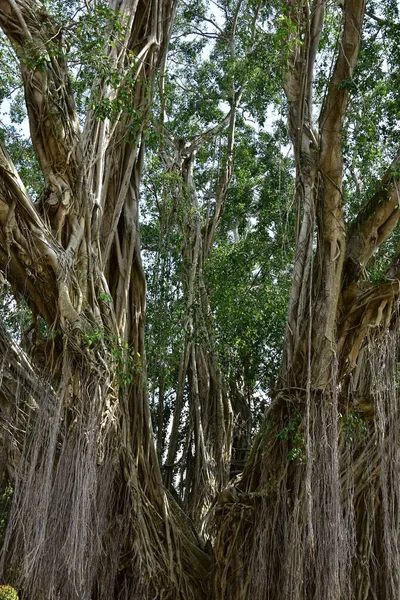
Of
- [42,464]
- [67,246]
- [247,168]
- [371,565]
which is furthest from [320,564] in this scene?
[247,168]

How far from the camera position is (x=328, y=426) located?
13.8 ft

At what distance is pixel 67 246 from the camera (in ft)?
13.4

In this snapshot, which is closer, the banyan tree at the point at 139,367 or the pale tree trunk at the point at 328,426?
the banyan tree at the point at 139,367

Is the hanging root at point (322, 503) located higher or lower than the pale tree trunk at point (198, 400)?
lower

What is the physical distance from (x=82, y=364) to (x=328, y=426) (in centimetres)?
142

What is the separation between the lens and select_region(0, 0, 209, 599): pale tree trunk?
3770mm

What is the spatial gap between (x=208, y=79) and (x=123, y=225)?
3528 mm

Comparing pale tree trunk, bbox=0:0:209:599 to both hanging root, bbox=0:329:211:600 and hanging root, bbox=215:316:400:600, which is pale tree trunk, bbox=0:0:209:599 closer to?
hanging root, bbox=0:329:211:600

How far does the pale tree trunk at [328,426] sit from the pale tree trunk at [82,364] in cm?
54

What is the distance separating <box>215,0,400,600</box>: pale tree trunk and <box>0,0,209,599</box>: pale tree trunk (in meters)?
0.54

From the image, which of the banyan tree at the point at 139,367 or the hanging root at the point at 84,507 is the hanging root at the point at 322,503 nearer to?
the banyan tree at the point at 139,367

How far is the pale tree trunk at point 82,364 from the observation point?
377 centimetres

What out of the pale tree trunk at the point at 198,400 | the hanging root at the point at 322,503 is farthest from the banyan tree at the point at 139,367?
the pale tree trunk at the point at 198,400

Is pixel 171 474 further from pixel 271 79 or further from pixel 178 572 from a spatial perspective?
pixel 271 79
